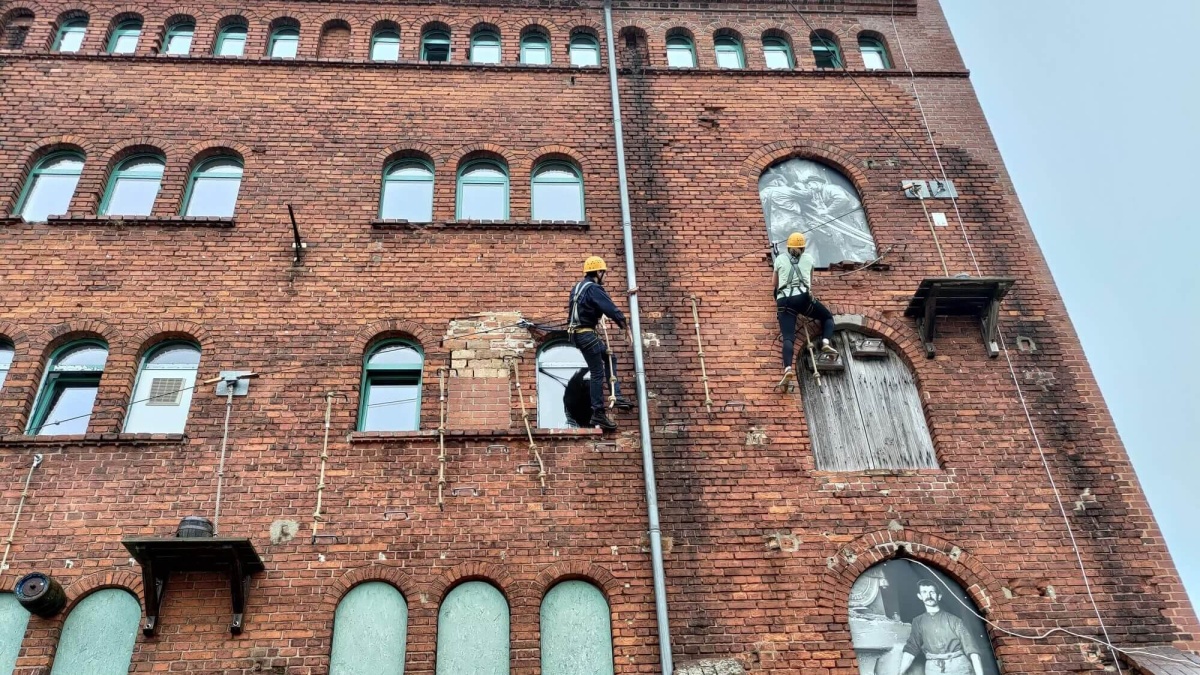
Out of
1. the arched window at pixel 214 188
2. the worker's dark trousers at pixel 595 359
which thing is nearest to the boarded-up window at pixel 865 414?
the worker's dark trousers at pixel 595 359

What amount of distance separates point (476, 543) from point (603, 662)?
1.68 meters

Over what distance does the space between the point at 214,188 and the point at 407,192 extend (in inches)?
97.9

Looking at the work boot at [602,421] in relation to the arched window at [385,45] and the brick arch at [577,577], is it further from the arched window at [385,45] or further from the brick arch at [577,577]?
the arched window at [385,45]

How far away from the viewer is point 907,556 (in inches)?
349

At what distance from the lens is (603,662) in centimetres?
819

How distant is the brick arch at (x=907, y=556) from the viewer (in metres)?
8.54

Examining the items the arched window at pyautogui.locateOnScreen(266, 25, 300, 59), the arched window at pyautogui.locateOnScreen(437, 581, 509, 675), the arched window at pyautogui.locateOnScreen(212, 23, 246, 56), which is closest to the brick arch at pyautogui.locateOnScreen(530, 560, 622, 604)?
the arched window at pyautogui.locateOnScreen(437, 581, 509, 675)

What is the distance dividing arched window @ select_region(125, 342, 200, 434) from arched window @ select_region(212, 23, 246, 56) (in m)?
5.14

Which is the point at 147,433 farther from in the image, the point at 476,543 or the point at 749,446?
the point at 749,446

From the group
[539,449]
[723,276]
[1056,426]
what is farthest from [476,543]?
[1056,426]

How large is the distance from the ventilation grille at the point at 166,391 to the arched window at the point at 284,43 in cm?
546

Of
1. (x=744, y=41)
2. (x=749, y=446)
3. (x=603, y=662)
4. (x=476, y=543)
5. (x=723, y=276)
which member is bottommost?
(x=603, y=662)

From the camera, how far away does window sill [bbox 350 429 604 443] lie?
9180 millimetres

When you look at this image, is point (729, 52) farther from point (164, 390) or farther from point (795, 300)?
point (164, 390)
